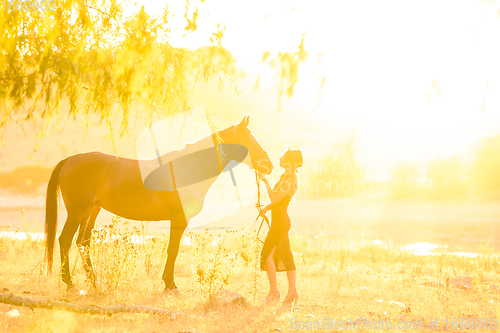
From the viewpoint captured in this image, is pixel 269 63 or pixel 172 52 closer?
pixel 172 52

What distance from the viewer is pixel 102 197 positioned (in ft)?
23.4

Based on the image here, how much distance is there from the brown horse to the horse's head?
0.25 metres

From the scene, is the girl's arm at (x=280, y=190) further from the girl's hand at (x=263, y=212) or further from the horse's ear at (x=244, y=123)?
the horse's ear at (x=244, y=123)

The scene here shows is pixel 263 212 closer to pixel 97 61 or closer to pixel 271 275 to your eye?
pixel 271 275

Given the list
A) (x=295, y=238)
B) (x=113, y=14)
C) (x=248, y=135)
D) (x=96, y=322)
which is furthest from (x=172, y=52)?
(x=295, y=238)

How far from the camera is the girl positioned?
241 inches

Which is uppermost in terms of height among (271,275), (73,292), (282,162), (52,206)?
(282,162)

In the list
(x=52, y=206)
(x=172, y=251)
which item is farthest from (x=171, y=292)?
(x=52, y=206)

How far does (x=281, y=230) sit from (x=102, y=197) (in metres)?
3.29

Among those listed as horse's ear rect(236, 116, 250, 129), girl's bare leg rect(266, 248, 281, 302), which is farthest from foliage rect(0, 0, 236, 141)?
girl's bare leg rect(266, 248, 281, 302)

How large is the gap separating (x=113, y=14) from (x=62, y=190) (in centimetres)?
354

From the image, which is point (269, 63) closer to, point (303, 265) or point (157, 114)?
point (157, 114)

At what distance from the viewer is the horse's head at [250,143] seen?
6340 millimetres

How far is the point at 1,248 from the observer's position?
10.6 meters
